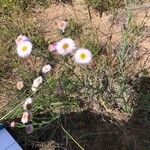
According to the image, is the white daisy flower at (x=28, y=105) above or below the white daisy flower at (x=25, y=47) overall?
below

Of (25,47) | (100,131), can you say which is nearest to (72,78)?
Answer: (100,131)

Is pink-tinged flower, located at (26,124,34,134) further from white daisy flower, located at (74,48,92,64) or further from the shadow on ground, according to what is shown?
white daisy flower, located at (74,48,92,64)

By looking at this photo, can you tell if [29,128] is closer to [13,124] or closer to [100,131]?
A: [13,124]

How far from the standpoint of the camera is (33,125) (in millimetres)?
2627

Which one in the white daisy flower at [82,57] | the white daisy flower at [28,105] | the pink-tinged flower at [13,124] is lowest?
the pink-tinged flower at [13,124]

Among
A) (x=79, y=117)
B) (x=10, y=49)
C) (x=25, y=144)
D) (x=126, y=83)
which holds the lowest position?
(x=25, y=144)

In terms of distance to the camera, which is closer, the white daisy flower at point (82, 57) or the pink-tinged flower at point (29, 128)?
the white daisy flower at point (82, 57)

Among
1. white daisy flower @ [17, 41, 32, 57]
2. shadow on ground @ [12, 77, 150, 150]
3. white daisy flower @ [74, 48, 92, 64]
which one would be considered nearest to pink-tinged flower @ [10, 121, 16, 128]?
shadow on ground @ [12, 77, 150, 150]

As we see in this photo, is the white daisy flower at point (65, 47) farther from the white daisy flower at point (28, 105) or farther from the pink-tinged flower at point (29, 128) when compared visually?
the pink-tinged flower at point (29, 128)

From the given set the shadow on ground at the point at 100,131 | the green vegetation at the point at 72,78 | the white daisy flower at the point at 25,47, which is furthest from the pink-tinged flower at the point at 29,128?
the white daisy flower at the point at 25,47

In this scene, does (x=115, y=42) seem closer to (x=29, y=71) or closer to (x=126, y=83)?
(x=126, y=83)

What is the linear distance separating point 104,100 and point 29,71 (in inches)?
21.2

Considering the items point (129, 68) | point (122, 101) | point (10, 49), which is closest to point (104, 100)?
point (122, 101)

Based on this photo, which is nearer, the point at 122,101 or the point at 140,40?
the point at 122,101
